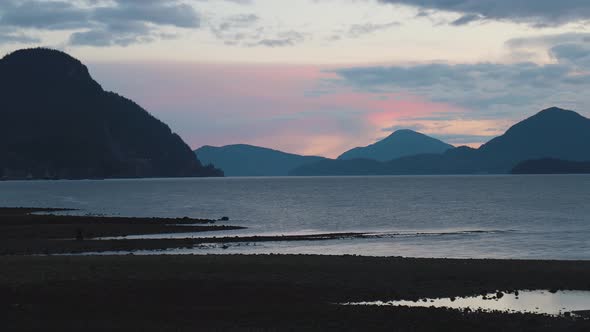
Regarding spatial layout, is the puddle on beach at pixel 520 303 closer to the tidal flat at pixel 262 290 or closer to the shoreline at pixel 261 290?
the tidal flat at pixel 262 290

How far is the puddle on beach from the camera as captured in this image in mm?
31406

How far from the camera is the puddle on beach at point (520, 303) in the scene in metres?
31.4

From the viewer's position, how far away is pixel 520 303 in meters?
33.3

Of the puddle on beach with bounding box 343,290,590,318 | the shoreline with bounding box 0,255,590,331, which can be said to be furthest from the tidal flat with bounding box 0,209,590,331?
the puddle on beach with bounding box 343,290,590,318

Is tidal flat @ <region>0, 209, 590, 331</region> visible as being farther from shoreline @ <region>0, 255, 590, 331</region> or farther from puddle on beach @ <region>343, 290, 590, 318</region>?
puddle on beach @ <region>343, 290, 590, 318</region>

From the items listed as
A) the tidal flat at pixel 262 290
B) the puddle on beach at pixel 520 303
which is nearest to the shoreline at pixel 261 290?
the tidal flat at pixel 262 290

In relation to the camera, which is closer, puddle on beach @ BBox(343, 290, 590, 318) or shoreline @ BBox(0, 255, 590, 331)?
shoreline @ BBox(0, 255, 590, 331)

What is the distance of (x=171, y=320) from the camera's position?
2783cm

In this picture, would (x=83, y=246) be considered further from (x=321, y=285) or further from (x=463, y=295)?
(x=463, y=295)

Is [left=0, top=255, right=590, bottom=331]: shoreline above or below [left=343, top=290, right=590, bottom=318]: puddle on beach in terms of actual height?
above

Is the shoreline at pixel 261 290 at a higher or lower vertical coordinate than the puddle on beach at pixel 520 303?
higher

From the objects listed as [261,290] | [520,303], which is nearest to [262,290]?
[261,290]

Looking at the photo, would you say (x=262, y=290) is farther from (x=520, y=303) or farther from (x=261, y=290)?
(x=520, y=303)

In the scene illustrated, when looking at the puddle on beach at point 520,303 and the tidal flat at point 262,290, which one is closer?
the tidal flat at point 262,290
